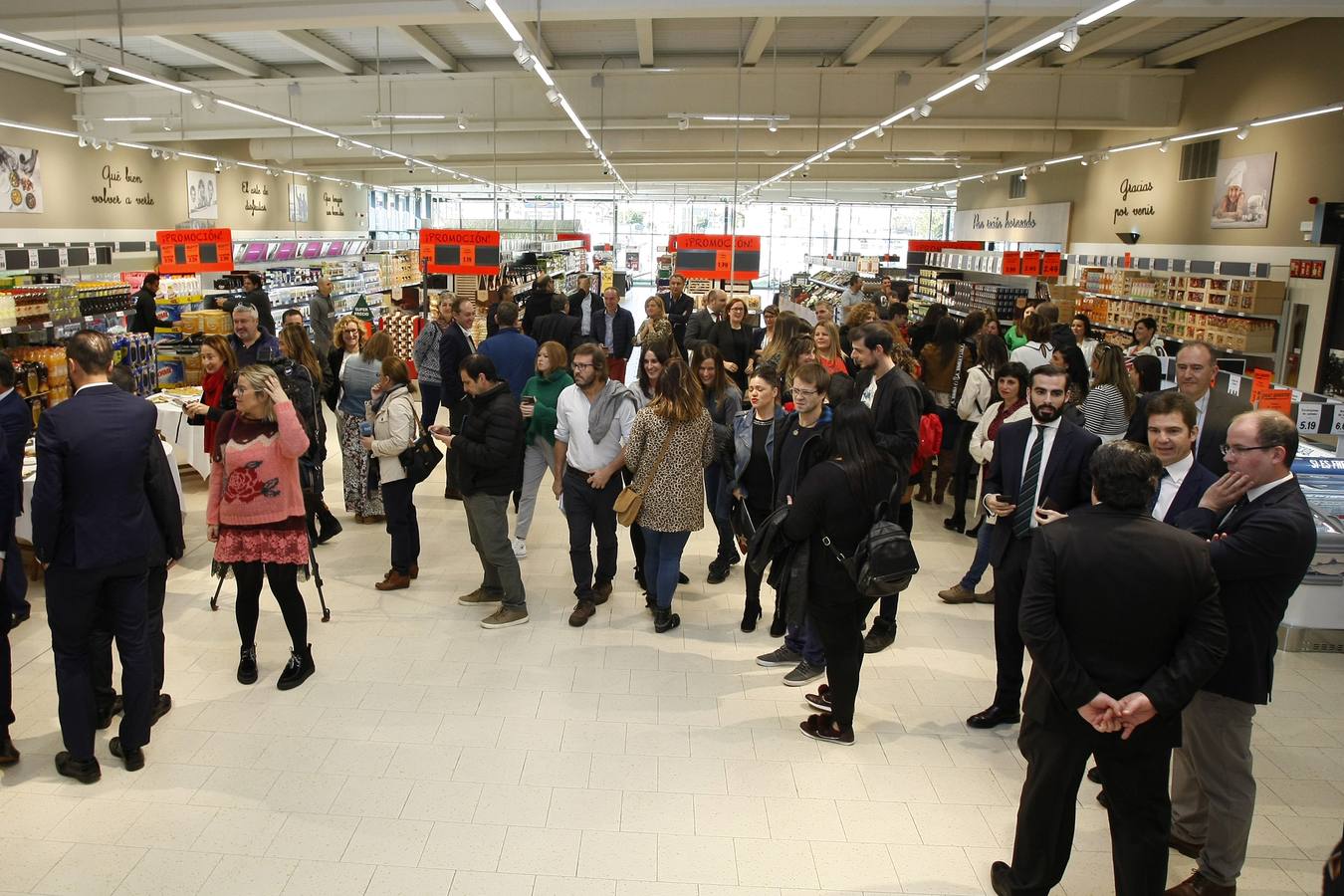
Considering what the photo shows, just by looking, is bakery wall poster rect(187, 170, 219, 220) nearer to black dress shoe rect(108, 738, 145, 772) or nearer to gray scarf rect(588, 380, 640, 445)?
gray scarf rect(588, 380, 640, 445)

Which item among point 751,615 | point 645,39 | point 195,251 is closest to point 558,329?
point 751,615

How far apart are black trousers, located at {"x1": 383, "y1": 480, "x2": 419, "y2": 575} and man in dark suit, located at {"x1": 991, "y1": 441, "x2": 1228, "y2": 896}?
3.95m

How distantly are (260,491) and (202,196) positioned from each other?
1685 cm

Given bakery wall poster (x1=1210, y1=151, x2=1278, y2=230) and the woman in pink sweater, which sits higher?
bakery wall poster (x1=1210, y1=151, x2=1278, y2=230)

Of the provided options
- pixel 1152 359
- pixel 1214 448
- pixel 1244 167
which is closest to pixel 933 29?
pixel 1244 167

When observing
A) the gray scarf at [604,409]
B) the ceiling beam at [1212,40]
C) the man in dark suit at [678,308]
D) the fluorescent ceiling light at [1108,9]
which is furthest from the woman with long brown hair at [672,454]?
the ceiling beam at [1212,40]

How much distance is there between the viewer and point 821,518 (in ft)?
12.0

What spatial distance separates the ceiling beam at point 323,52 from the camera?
11055 mm

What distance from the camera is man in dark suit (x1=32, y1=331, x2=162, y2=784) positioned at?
3396 mm

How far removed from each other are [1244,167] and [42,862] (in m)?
13.8

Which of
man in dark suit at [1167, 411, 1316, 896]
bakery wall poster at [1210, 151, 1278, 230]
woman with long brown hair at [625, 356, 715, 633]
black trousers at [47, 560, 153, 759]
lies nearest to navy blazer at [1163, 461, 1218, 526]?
man in dark suit at [1167, 411, 1316, 896]

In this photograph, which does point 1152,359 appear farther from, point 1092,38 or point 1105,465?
point 1092,38

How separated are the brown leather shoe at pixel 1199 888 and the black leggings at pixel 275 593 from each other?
365 cm

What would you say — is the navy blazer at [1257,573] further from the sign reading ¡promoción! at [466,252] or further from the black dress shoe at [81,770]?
the sign reading ¡promoción! at [466,252]
